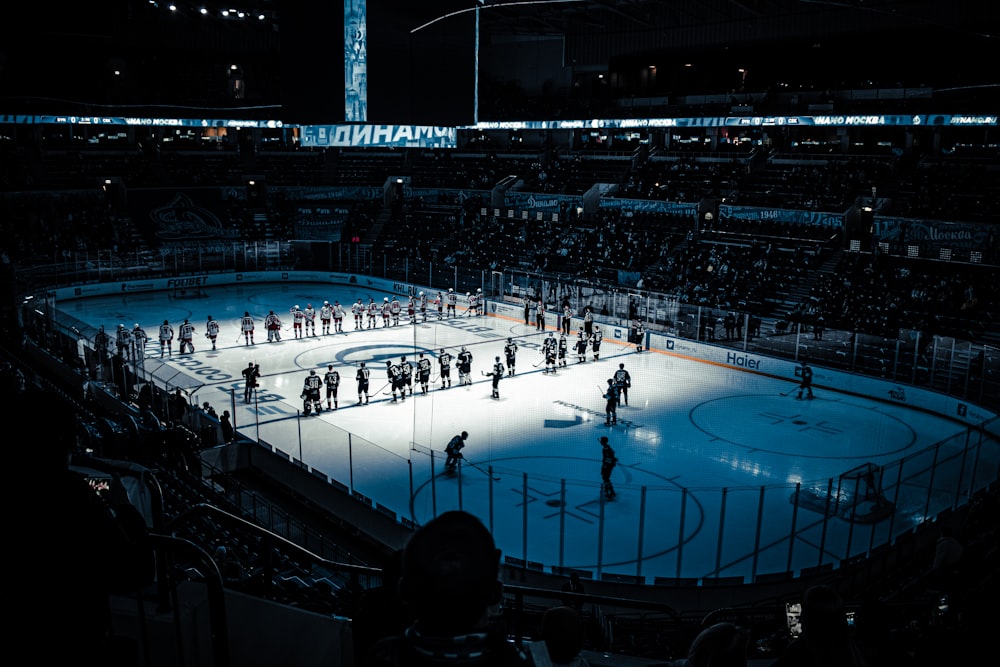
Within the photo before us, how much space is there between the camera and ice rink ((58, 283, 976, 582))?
1280 centimetres

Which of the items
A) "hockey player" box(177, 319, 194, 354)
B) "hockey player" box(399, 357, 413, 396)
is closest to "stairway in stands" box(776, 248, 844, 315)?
"hockey player" box(399, 357, 413, 396)

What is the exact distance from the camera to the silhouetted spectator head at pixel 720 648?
292 cm

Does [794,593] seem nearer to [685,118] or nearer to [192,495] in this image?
[192,495]

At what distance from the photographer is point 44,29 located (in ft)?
32.8

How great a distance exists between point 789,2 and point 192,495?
40804mm

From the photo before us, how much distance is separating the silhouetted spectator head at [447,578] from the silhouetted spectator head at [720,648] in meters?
1.43

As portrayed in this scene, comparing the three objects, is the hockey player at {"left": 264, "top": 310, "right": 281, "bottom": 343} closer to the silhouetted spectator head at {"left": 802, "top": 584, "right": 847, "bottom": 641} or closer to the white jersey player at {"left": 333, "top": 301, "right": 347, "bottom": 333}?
the white jersey player at {"left": 333, "top": 301, "right": 347, "bottom": 333}

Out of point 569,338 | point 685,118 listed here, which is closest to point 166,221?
point 569,338

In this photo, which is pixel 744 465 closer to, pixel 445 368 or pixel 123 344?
pixel 445 368

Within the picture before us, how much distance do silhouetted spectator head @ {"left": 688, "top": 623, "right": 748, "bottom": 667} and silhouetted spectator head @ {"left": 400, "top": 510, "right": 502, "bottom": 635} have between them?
143 cm

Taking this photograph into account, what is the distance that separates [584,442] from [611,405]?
1.62m

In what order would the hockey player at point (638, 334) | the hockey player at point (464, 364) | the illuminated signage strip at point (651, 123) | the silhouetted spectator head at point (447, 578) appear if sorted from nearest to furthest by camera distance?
the silhouetted spectator head at point (447, 578) < the illuminated signage strip at point (651, 123) < the hockey player at point (464, 364) < the hockey player at point (638, 334)

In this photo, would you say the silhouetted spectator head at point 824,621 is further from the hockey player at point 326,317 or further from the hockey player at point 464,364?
the hockey player at point 326,317

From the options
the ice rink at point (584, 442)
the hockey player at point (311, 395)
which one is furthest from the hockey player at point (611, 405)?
the hockey player at point (311, 395)
